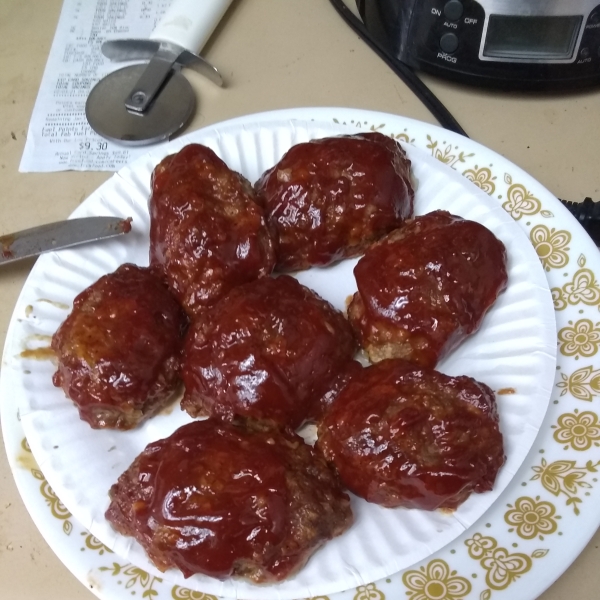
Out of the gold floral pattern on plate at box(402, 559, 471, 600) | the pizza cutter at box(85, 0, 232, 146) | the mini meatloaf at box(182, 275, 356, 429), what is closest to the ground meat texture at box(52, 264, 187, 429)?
the mini meatloaf at box(182, 275, 356, 429)

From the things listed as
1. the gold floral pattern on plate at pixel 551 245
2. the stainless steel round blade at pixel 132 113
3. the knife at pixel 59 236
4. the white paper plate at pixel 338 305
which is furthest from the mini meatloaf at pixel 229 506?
the stainless steel round blade at pixel 132 113

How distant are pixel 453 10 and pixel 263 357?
1033mm

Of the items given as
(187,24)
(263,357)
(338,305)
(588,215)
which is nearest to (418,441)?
(263,357)

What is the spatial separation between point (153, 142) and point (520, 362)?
1208 millimetres

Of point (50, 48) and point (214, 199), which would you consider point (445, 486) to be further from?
point (50, 48)

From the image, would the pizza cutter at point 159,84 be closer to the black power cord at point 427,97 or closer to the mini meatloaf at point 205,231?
the black power cord at point 427,97

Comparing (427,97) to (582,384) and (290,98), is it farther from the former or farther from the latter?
(582,384)

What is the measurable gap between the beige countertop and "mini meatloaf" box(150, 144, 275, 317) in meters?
0.52

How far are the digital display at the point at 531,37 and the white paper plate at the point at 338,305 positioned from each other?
1.01 feet

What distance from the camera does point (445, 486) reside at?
3.52ft

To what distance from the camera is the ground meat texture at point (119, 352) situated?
1216 millimetres

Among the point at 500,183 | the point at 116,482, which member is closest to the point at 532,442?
the point at 500,183

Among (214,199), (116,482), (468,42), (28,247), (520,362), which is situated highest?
(468,42)

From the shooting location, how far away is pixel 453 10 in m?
1.57
